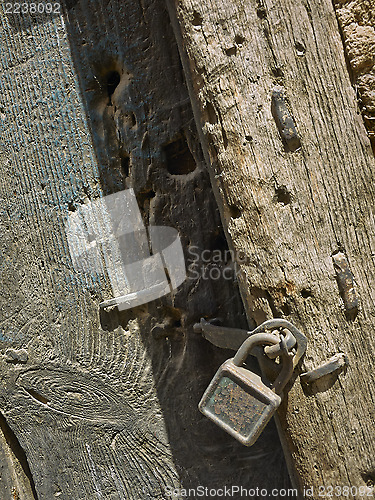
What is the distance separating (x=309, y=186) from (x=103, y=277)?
596mm

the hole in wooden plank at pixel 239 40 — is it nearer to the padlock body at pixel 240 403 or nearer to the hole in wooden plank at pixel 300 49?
the hole in wooden plank at pixel 300 49

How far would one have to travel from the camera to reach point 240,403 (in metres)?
0.94

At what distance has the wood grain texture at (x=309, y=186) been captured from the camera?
0.96 meters

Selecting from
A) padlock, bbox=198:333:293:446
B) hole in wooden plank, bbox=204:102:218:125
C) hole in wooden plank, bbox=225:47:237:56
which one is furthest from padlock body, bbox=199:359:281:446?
hole in wooden plank, bbox=225:47:237:56

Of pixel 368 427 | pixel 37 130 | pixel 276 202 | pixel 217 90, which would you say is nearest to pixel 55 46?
pixel 37 130

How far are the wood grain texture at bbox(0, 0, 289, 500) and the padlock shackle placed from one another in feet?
→ 0.79

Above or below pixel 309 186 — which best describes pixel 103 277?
below

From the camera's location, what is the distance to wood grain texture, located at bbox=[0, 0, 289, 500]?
1206 mm

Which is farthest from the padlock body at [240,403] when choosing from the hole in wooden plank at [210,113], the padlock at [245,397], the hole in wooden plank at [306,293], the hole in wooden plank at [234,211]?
the hole in wooden plank at [210,113]

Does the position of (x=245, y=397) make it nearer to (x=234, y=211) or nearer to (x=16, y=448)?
(x=234, y=211)

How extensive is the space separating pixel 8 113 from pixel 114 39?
0.37m

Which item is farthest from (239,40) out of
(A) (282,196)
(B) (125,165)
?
(B) (125,165)

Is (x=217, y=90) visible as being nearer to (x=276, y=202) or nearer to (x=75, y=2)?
(x=276, y=202)

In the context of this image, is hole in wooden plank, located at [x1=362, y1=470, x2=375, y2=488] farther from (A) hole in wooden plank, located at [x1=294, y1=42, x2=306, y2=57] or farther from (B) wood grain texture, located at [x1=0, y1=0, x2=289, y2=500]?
(A) hole in wooden plank, located at [x1=294, y1=42, x2=306, y2=57]
